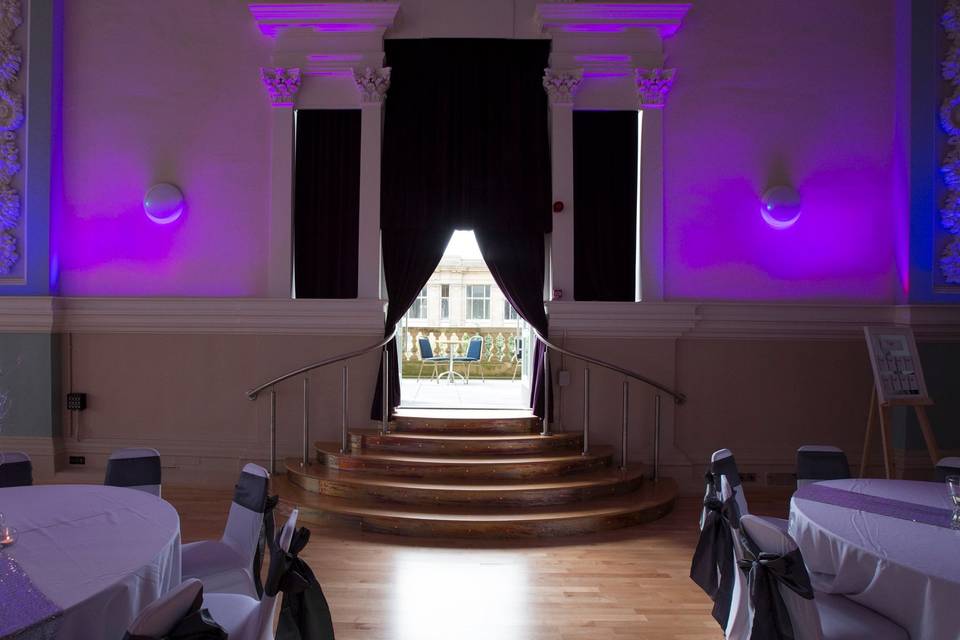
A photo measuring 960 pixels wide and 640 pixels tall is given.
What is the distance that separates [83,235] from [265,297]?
6.02 feet

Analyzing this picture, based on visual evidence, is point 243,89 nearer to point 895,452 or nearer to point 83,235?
point 83,235

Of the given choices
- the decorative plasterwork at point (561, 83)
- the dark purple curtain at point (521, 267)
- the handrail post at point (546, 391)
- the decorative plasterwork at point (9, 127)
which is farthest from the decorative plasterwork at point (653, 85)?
the decorative plasterwork at point (9, 127)

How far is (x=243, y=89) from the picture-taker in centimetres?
578

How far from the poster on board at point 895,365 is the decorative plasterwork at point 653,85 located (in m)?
2.60

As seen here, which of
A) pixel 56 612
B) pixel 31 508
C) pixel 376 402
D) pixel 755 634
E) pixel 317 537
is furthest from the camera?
pixel 376 402

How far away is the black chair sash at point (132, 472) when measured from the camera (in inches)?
124

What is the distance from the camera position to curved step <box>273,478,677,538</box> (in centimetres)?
431

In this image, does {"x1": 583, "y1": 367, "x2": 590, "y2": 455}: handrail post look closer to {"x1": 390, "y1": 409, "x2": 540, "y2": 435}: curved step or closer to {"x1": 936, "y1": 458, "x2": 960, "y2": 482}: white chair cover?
{"x1": 390, "y1": 409, "x2": 540, "y2": 435}: curved step

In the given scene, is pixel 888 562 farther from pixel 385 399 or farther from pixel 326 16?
pixel 326 16

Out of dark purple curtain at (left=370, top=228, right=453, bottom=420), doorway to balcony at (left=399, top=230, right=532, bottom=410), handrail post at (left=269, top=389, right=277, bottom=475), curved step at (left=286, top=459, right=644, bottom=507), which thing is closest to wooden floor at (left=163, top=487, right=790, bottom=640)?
curved step at (left=286, top=459, right=644, bottom=507)

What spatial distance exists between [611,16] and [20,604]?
5.78m

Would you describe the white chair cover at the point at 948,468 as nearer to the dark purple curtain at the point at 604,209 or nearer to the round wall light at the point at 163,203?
the dark purple curtain at the point at 604,209

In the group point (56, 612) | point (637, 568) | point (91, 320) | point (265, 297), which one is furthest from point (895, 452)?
point (91, 320)

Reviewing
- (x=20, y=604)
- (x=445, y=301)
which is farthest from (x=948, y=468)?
(x=445, y=301)
